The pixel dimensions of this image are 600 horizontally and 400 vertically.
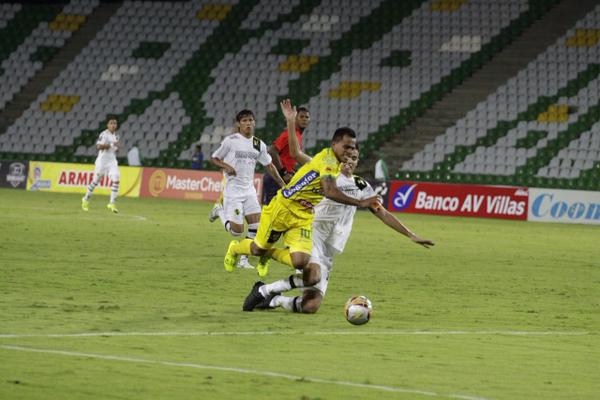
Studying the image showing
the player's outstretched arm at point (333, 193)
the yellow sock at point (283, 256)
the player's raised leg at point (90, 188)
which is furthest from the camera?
the player's raised leg at point (90, 188)

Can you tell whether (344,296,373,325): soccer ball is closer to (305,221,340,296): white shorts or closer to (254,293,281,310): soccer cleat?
(254,293,281,310): soccer cleat

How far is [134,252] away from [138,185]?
860 inches

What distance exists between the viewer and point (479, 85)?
43844 millimetres

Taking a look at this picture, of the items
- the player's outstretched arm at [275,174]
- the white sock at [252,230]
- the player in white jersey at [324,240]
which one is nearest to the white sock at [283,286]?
the player in white jersey at [324,240]

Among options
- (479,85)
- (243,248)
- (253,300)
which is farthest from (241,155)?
(479,85)

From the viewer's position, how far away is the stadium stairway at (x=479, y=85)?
139ft

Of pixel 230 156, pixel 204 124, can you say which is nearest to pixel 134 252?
pixel 230 156

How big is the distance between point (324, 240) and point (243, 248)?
1.19m

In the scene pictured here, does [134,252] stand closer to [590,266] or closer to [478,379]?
[590,266]

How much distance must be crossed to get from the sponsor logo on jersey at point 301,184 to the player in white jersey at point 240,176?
190 inches

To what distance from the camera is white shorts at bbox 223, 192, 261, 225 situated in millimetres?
18125

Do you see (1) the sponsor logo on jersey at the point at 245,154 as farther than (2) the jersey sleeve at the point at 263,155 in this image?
Yes

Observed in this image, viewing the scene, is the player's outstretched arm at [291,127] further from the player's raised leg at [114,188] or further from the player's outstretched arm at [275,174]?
the player's raised leg at [114,188]

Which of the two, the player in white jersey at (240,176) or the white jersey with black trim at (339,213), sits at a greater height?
the player in white jersey at (240,176)
